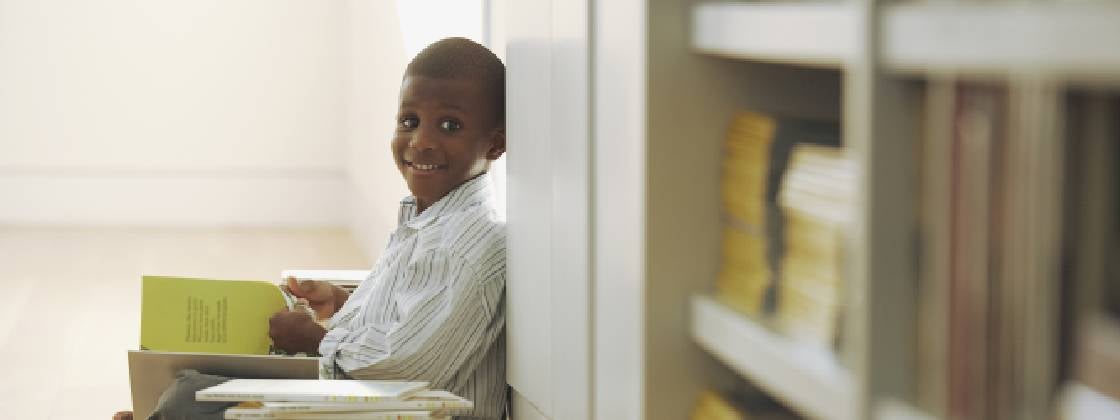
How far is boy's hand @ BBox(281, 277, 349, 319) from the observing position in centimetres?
228

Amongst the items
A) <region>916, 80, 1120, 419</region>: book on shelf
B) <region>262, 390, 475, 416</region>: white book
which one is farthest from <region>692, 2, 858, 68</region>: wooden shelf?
<region>262, 390, 475, 416</region>: white book

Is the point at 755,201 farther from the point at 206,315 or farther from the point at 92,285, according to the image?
the point at 92,285

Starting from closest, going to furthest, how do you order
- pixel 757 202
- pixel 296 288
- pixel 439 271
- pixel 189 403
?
1. pixel 757 202
2. pixel 189 403
3. pixel 439 271
4. pixel 296 288

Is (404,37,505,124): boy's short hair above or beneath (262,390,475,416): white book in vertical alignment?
above

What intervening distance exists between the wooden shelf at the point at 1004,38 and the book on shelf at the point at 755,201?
271mm

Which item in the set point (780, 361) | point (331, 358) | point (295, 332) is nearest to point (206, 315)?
point (295, 332)

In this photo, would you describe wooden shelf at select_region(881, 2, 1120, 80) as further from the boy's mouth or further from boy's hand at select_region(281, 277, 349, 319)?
boy's hand at select_region(281, 277, 349, 319)

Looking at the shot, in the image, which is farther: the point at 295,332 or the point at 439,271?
the point at 295,332

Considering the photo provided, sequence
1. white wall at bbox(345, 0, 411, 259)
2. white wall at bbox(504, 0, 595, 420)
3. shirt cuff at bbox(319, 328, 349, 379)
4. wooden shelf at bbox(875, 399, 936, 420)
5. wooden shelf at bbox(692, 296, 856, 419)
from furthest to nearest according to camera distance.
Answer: white wall at bbox(345, 0, 411, 259), shirt cuff at bbox(319, 328, 349, 379), white wall at bbox(504, 0, 595, 420), wooden shelf at bbox(692, 296, 856, 419), wooden shelf at bbox(875, 399, 936, 420)

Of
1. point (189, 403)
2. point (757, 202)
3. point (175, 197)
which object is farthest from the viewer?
point (175, 197)

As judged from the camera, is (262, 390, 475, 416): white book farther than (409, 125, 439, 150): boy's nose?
No

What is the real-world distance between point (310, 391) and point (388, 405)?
9 centimetres

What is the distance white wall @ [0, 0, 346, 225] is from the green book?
4640mm

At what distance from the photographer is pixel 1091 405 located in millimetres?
667
